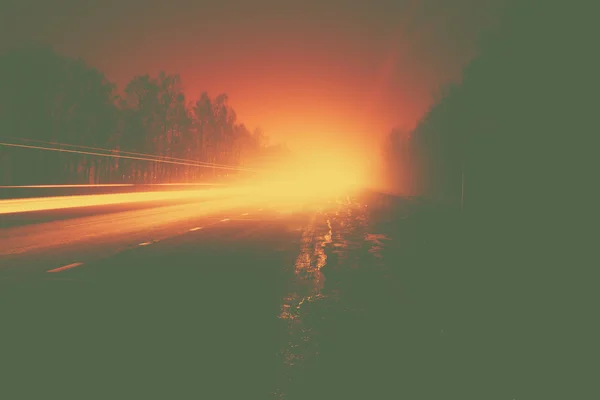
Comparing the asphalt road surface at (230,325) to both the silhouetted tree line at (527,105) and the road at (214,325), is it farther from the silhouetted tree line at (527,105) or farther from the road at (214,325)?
the silhouetted tree line at (527,105)

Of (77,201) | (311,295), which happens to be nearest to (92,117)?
(77,201)

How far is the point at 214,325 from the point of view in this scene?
5.95 metres

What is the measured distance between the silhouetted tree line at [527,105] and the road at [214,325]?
60.7 ft

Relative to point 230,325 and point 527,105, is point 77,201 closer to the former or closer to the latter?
point 230,325

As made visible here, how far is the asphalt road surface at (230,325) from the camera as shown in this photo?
4.25 m

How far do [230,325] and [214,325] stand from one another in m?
0.17

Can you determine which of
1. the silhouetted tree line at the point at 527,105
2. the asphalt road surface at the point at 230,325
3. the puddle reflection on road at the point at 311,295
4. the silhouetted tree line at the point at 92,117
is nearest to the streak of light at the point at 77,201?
the silhouetted tree line at the point at 92,117

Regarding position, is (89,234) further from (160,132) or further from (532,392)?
(160,132)

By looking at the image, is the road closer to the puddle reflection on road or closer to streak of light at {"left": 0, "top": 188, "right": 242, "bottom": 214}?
the puddle reflection on road

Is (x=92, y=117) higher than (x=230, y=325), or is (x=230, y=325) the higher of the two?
(x=92, y=117)

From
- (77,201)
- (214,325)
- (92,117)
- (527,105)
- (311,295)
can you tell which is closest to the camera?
(214,325)

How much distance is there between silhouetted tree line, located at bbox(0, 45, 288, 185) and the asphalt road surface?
1790 centimetres

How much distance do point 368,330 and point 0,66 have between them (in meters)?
85.5

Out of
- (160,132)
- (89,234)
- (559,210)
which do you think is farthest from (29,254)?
(160,132)
